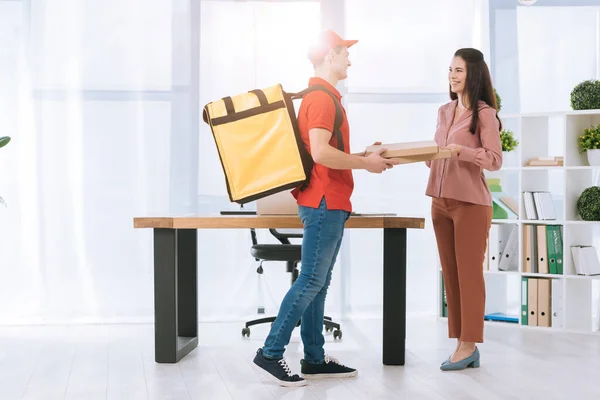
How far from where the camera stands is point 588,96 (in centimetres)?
486

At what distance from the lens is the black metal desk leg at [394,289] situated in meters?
3.72

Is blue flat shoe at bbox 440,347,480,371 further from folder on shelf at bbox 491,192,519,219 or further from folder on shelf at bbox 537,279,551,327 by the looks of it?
folder on shelf at bbox 491,192,519,219

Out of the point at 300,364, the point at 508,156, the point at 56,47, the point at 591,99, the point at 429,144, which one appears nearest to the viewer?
the point at 429,144

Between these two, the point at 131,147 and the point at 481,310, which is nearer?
the point at 481,310

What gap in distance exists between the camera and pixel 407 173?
561 cm

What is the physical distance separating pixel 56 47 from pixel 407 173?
258 cm

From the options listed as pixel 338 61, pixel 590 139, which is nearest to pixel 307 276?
pixel 338 61

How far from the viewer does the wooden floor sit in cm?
322

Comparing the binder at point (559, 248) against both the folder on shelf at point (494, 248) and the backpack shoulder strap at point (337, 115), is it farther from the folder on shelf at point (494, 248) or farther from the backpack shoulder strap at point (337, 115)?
the backpack shoulder strap at point (337, 115)

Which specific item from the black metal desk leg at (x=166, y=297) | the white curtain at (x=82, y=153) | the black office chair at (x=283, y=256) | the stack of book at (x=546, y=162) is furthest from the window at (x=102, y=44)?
the stack of book at (x=546, y=162)

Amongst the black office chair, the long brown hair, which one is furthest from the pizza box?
the black office chair

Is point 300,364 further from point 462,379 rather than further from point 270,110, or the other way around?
point 270,110

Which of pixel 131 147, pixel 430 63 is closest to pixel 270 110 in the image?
pixel 131 147

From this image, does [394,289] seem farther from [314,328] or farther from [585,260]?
[585,260]
